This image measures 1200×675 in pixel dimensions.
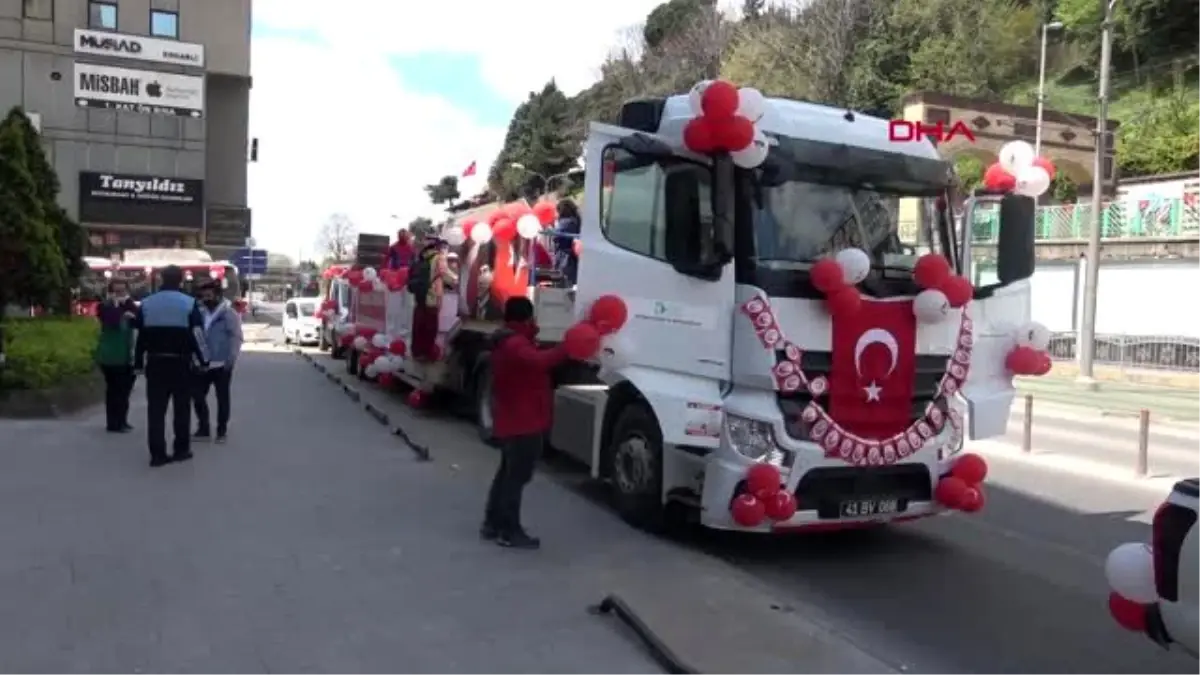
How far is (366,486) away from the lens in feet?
32.9

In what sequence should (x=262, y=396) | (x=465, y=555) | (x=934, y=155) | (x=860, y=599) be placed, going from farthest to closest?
(x=262, y=396) < (x=934, y=155) < (x=465, y=555) < (x=860, y=599)

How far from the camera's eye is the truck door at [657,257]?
24.9 feet

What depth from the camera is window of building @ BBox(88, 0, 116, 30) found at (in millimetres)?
51125

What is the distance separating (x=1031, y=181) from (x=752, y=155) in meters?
2.35

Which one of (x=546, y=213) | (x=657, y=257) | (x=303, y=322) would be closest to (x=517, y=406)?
(x=657, y=257)

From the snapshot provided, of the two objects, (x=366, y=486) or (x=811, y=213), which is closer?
(x=811, y=213)

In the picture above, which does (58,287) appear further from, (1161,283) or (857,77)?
(857,77)

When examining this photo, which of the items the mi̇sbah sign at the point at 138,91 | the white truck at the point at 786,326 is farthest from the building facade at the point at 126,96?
the white truck at the point at 786,326

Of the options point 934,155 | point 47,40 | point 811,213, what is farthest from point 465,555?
point 47,40

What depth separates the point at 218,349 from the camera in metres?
12.5

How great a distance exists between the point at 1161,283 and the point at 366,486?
27624 millimetres

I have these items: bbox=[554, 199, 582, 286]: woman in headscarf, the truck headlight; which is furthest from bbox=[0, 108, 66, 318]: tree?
the truck headlight

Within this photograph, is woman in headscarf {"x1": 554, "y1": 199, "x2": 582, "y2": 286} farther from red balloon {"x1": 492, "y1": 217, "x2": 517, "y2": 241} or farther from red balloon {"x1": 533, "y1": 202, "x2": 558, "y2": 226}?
red balloon {"x1": 492, "y1": 217, "x2": 517, "y2": 241}

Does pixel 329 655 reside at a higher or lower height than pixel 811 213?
lower
